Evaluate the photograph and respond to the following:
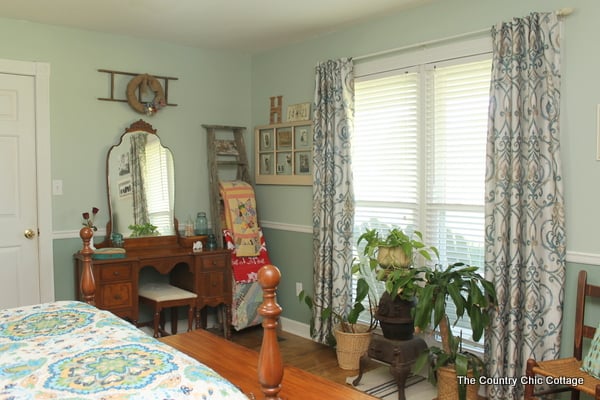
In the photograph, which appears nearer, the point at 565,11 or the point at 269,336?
the point at 269,336

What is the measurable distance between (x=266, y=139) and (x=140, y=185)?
3.97ft

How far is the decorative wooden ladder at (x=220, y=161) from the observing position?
4.84 metres

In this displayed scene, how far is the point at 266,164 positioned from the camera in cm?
507

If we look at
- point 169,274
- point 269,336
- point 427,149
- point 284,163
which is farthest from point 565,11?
point 169,274

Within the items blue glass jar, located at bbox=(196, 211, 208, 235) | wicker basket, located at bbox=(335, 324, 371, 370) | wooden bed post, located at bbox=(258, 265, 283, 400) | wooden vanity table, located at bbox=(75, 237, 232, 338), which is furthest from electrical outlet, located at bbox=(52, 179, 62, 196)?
wooden bed post, located at bbox=(258, 265, 283, 400)

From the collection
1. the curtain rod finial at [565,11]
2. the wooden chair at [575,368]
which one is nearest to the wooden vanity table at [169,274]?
the wooden chair at [575,368]

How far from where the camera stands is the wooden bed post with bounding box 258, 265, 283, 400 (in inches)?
67.4

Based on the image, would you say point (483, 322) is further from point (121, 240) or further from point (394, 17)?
point (121, 240)

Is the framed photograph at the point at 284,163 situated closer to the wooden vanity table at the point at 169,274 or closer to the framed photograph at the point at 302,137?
the framed photograph at the point at 302,137

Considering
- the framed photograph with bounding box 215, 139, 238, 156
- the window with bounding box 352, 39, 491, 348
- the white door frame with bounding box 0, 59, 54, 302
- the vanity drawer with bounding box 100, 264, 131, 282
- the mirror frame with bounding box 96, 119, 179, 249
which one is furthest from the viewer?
the framed photograph with bounding box 215, 139, 238, 156

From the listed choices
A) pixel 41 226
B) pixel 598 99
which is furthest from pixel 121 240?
pixel 598 99

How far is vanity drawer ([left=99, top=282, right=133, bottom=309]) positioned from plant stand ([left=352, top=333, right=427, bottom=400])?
1754mm

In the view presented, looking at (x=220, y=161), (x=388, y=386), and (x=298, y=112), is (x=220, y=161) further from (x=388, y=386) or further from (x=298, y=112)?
(x=388, y=386)

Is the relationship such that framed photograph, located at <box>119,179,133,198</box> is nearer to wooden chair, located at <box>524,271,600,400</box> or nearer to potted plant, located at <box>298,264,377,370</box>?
potted plant, located at <box>298,264,377,370</box>
